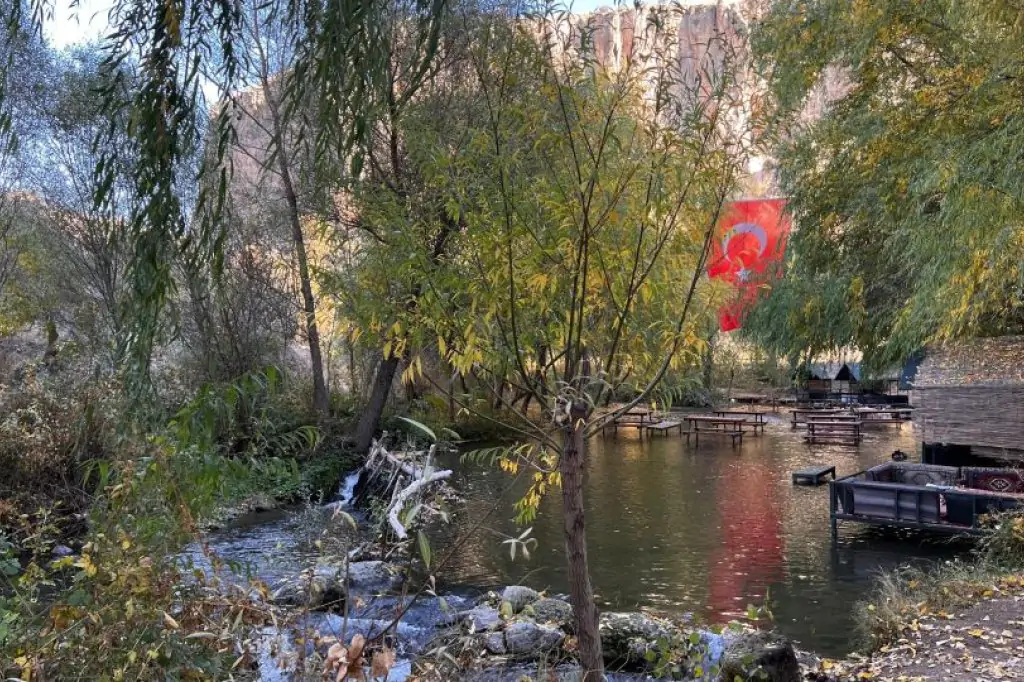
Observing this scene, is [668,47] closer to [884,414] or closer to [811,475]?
[811,475]

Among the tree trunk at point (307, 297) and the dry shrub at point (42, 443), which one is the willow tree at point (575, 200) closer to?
the dry shrub at point (42, 443)

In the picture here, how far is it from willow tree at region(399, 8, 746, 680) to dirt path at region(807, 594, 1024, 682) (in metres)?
3.23

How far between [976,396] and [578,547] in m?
9.90

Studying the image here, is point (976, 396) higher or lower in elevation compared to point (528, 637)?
higher

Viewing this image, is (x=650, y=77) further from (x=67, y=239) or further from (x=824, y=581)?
(x=67, y=239)

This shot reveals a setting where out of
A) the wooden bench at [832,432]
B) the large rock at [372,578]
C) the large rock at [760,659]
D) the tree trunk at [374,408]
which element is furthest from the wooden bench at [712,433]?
the large rock at [760,659]

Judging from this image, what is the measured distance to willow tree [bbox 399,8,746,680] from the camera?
3453 mm

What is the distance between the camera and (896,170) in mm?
9578

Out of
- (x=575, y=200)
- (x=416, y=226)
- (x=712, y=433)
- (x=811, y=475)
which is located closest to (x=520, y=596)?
(x=416, y=226)

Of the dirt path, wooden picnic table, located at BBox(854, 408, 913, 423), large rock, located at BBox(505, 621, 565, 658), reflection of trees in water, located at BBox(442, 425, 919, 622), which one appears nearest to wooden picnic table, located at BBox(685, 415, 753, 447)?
reflection of trees in water, located at BBox(442, 425, 919, 622)

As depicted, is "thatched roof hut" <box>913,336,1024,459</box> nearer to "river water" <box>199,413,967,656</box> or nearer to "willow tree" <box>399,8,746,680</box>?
"river water" <box>199,413,967,656</box>

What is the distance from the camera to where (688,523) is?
11.5 metres

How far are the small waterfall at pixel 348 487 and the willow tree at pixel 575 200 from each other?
10568mm

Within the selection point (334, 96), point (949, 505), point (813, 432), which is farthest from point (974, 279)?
point (813, 432)
